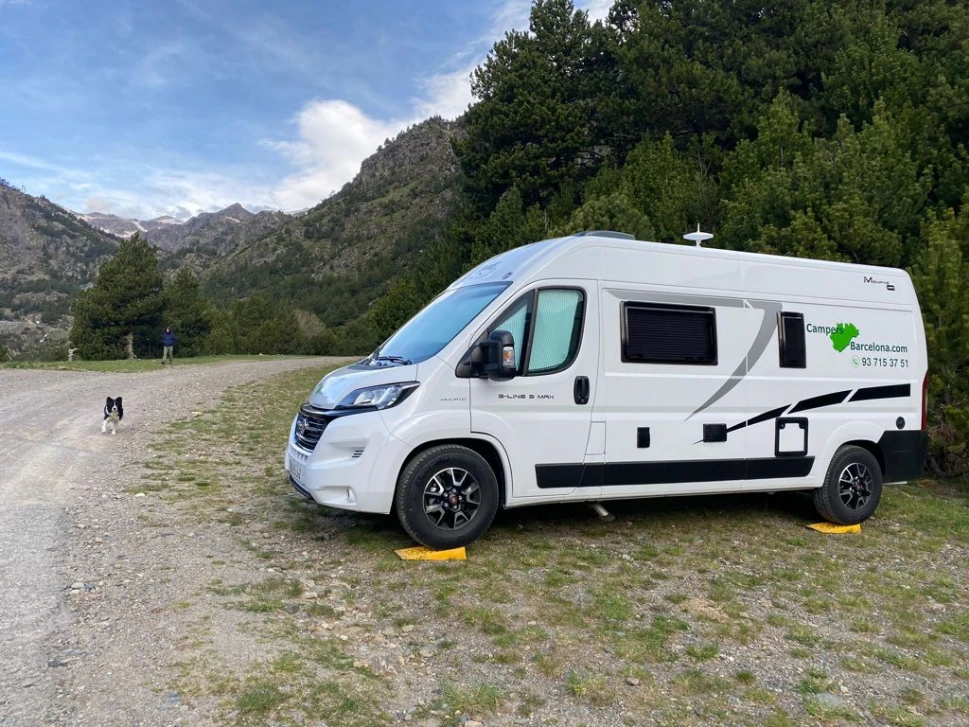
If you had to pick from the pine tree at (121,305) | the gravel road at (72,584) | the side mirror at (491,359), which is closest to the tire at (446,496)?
the side mirror at (491,359)

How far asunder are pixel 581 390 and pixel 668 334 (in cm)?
107

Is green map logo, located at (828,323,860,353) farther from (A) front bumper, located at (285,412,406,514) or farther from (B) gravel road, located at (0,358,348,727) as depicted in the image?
(B) gravel road, located at (0,358,348,727)

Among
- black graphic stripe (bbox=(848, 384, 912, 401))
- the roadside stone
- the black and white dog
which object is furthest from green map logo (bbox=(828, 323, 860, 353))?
the black and white dog

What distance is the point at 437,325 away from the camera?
20.2 feet

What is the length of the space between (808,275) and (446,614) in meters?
5.08

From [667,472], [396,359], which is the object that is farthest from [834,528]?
[396,359]

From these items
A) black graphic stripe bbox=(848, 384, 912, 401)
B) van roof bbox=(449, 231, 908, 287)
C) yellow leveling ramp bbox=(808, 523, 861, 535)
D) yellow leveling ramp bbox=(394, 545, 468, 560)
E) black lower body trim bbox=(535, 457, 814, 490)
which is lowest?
yellow leveling ramp bbox=(808, 523, 861, 535)

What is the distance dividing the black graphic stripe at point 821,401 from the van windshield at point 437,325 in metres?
3.27

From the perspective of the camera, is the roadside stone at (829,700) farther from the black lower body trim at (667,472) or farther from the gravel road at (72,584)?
the gravel road at (72,584)

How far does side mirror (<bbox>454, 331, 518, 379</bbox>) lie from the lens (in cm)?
539

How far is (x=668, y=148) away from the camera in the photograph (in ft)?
80.0

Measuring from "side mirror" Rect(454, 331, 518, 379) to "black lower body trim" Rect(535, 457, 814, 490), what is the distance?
3.03 feet

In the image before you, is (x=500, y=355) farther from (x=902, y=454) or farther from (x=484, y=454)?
(x=902, y=454)

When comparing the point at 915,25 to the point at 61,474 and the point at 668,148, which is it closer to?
the point at 668,148
